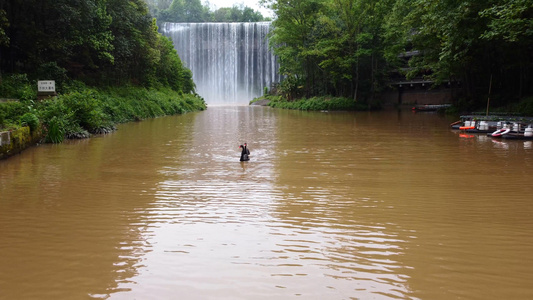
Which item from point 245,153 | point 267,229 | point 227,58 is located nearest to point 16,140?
point 245,153

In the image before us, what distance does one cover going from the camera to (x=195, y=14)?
114 m

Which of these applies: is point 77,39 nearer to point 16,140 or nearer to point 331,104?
point 16,140

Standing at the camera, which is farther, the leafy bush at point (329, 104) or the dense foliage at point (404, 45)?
the leafy bush at point (329, 104)

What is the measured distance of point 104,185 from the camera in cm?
789

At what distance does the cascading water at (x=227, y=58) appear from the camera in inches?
2970

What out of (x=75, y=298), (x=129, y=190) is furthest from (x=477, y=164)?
(x=75, y=298)

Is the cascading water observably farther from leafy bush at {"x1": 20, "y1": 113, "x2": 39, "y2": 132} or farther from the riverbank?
leafy bush at {"x1": 20, "y1": 113, "x2": 39, "y2": 132}

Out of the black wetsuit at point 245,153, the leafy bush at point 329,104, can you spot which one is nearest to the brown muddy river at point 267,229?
the black wetsuit at point 245,153

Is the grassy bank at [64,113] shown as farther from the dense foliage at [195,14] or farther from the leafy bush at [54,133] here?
the dense foliage at [195,14]

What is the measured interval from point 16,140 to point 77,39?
14918mm

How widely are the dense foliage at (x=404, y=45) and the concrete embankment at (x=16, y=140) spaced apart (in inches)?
588

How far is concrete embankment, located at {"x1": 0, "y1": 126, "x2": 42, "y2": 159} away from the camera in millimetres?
10828

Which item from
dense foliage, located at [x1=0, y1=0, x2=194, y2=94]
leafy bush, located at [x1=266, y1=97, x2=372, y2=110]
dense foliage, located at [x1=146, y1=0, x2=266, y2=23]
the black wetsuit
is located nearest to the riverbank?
dense foliage, located at [x1=0, y1=0, x2=194, y2=94]

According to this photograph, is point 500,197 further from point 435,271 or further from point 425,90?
point 425,90
